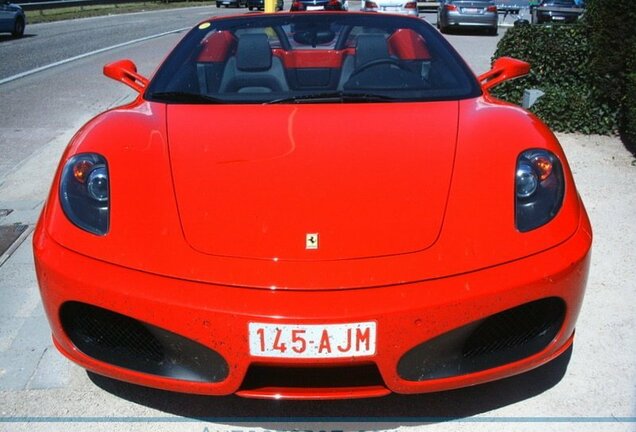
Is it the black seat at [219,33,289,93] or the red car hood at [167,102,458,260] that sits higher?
the black seat at [219,33,289,93]

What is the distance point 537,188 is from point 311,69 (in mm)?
1741

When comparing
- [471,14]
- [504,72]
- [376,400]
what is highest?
[504,72]

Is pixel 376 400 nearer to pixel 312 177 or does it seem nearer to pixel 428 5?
pixel 312 177

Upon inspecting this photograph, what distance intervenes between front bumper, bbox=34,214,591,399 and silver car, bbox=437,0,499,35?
719 inches

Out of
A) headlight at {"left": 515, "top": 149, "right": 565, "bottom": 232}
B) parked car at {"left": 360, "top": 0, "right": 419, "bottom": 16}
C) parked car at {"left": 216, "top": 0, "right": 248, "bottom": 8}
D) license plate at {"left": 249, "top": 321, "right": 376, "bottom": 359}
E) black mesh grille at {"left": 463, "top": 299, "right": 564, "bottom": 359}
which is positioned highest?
headlight at {"left": 515, "top": 149, "right": 565, "bottom": 232}

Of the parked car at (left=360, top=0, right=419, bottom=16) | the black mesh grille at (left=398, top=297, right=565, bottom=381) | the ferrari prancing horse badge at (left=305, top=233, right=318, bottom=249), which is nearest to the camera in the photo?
the black mesh grille at (left=398, top=297, right=565, bottom=381)

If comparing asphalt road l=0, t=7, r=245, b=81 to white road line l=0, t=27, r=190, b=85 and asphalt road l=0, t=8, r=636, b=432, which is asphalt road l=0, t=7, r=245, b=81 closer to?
white road line l=0, t=27, r=190, b=85

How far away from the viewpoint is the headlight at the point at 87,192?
7.77 feet

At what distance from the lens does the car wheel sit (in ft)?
64.6

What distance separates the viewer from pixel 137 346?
2234 mm

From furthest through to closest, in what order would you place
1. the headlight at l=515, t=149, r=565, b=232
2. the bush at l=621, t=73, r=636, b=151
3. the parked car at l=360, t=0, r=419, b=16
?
the parked car at l=360, t=0, r=419, b=16 → the bush at l=621, t=73, r=636, b=151 → the headlight at l=515, t=149, r=565, b=232

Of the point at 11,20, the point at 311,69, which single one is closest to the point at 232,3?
the point at 11,20

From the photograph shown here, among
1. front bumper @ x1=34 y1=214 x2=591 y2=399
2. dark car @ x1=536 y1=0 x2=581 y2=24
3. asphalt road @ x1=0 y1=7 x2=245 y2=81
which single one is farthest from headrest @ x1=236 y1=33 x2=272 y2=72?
dark car @ x1=536 y1=0 x2=581 y2=24

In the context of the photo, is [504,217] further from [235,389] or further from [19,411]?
[19,411]
